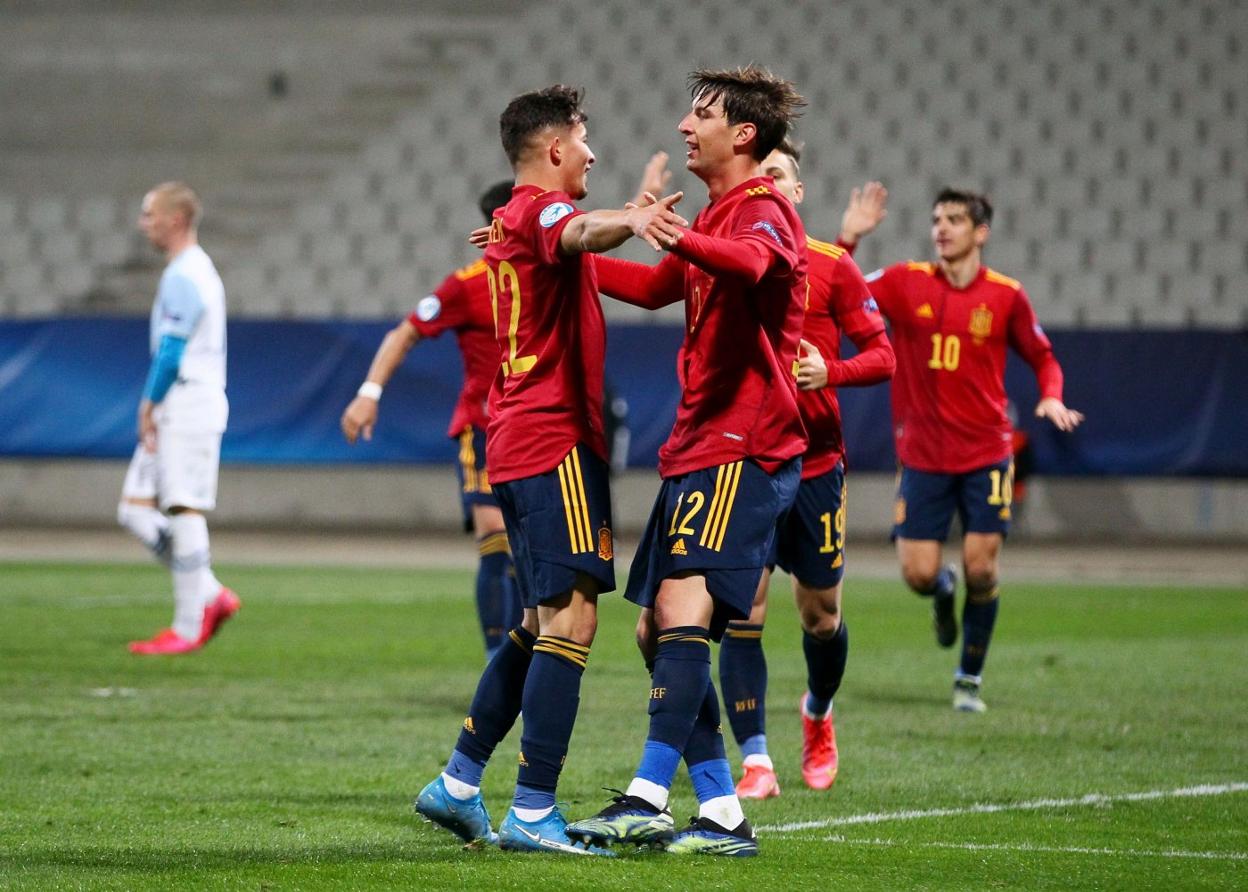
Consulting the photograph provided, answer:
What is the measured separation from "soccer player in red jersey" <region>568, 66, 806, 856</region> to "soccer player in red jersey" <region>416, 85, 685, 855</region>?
8.0 inches

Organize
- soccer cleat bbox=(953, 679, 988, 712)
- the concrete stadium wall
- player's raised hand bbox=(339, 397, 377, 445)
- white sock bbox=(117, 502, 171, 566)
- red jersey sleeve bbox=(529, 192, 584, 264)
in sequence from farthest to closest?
the concrete stadium wall
white sock bbox=(117, 502, 171, 566)
soccer cleat bbox=(953, 679, 988, 712)
player's raised hand bbox=(339, 397, 377, 445)
red jersey sleeve bbox=(529, 192, 584, 264)

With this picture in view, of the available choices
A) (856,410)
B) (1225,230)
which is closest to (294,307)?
(856,410)

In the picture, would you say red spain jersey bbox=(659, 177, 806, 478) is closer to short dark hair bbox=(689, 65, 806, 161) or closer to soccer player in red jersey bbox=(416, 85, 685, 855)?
short dark hair bbox=(689, 65, 806, 161)

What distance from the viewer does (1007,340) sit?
9328 millimetres

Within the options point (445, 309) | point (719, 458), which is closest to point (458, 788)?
point (719, 458)

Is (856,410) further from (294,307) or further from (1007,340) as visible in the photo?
(1007,340)

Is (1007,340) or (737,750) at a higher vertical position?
(1007,340)

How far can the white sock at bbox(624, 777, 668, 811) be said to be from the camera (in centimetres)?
514

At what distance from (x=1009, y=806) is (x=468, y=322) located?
386 cm

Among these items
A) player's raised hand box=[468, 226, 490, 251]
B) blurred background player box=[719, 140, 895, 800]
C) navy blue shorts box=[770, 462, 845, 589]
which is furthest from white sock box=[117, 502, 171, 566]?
player's raised hand box=[468, 226, 490, 251]

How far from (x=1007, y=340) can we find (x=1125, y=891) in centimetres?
489

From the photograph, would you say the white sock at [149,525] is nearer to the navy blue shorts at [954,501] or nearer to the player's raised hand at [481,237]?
the navy blue shorts at [954,501]

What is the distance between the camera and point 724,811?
5.24 metres

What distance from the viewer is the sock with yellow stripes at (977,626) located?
29.6ft
